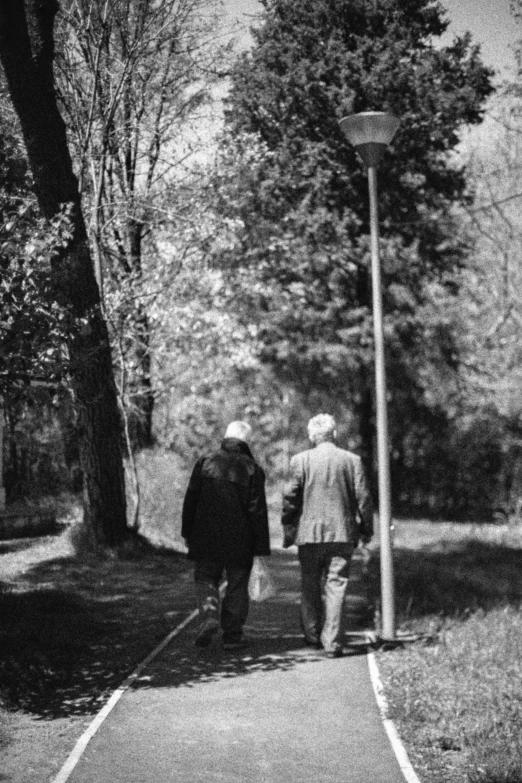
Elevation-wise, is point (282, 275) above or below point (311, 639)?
above

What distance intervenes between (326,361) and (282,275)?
2552mm

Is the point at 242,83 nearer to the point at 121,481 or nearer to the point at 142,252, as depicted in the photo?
the point at 142,252

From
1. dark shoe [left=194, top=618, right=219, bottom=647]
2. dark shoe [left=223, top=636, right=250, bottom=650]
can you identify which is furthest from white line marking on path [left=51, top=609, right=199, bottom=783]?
dark shoe [left=223, top=636, right=250, bottom=650]

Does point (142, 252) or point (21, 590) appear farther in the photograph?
point (142, 252)

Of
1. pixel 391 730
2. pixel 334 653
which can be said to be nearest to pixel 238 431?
pixel 334 653

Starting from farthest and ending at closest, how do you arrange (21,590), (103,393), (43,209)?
(103,393), (43,209), (21,590)

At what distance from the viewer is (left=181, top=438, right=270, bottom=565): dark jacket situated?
8.99 metres

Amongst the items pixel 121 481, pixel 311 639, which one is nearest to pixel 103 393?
pixel 121 481

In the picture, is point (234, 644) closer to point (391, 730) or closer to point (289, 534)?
point (289, 534)

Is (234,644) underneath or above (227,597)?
underneath

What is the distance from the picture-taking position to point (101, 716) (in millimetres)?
6973

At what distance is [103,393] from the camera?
1355cm

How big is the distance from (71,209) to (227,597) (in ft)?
13.7

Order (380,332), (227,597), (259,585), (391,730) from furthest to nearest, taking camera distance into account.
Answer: (259,585) < (380,332) < (227,597) < (391,730)
